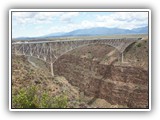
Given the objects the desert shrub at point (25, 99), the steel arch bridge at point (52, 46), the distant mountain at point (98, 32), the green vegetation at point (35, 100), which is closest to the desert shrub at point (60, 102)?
the green vegetation at point (35, 100)

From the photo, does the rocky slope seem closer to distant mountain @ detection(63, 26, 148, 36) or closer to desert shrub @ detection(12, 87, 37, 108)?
desert shrub @ detection(12, 87, 37, 108)

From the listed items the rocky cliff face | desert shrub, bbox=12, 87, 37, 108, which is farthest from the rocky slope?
desert shrub, bbox=12, 87, 37, 108

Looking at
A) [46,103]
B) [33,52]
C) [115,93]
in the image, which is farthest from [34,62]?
[115,93]

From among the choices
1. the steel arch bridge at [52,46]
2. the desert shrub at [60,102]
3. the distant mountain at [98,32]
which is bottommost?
the desert shrub at [60,102]

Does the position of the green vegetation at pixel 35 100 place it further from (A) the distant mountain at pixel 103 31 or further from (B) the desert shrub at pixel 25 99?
(A) the distant mountain at pixel 103 31

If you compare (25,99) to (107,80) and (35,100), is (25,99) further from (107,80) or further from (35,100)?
(107,80)
